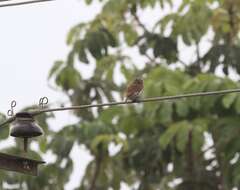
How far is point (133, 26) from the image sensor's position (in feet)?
46.4

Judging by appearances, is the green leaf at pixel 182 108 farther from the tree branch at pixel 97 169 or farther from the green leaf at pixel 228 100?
the tree branch at pixel 97 169

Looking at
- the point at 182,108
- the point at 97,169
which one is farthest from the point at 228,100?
the point at 97,169

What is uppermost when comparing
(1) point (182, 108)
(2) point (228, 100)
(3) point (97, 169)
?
(2) point (228, 100)

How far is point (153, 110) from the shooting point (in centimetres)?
1052

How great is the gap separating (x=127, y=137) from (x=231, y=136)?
3071 mm

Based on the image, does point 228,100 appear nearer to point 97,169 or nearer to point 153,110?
point 153,110

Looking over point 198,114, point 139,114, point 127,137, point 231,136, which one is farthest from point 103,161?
point 231,136

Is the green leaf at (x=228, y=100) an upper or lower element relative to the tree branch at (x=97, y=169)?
upper

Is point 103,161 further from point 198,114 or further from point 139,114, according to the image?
point 198,114

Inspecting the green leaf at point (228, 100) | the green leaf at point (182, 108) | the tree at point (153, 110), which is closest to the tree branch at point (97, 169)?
the tree at point (153, 110)

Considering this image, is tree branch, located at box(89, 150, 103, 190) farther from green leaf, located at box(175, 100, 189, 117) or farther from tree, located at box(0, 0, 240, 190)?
green leaf, located at box(175, 100, 189, 117)

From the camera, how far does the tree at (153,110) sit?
34.9 feet

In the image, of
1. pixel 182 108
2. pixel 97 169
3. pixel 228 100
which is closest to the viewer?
pixel 228 100

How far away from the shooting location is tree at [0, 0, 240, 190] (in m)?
10.6
